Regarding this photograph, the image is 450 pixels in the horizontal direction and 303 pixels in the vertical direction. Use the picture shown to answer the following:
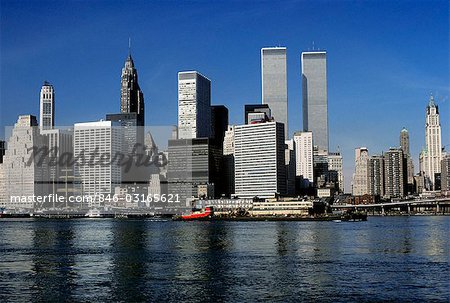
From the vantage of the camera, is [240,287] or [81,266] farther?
[81,266]

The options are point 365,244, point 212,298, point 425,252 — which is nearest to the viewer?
point 212,298

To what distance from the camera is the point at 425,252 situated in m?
76.1

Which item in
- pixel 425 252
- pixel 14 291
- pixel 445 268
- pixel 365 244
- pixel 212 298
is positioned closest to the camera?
pixel 212 298

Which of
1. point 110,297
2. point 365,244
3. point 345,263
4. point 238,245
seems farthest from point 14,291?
point 365,244

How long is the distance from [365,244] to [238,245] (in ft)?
55.5

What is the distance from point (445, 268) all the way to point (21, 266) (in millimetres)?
39021

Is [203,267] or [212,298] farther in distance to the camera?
[203,267]

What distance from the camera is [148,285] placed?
50.9m

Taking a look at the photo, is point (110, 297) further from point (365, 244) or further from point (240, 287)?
point (365, 244)

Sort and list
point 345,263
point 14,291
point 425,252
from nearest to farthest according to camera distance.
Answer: point 14,291 < point 345,263 < point 425,252

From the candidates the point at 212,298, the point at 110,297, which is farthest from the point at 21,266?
the point at 212,298

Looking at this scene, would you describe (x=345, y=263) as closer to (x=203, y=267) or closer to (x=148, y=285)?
(x=203, y=267)

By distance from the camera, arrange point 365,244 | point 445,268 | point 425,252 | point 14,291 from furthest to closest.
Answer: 1. point 365,244
2. point 425,252
3. point 445,268
4. point 14,291

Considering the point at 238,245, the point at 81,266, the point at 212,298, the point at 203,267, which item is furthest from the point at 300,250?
the point at 212,298
